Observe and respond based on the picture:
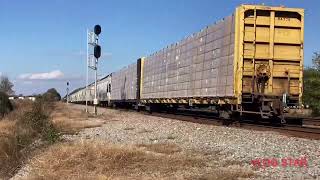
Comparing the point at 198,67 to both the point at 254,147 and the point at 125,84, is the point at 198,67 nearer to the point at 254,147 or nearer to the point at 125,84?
the point at 254,147

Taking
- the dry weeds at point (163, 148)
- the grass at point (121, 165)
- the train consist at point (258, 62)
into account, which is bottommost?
the grass at point (121, 165)

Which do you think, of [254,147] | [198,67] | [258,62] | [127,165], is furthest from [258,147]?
[198,67]

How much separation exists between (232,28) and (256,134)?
194 inches

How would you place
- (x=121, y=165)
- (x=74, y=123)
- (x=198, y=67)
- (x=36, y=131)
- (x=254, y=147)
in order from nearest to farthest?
(x=121, y=165) → (x=254, y=147) → (x=36, y=131) → (x=198, y=67) → (x=74, y=123)

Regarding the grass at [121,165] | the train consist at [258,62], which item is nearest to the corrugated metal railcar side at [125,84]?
the train consist at [258,62]

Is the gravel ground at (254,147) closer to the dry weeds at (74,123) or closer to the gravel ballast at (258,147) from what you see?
the gravel ballast at (258,147)

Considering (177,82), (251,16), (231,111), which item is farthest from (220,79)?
(177,82)

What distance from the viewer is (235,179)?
27.7ft

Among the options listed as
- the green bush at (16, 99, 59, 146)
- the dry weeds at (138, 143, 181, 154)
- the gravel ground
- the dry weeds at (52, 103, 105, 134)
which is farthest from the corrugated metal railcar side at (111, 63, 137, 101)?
the dry weeds at (138, 143, 181, 154)

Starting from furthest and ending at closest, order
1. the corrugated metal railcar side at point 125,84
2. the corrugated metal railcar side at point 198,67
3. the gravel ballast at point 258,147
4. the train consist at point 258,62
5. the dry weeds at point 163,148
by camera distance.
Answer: the corrugated metal railcar side at point 125,84 → the corrugated metal railcar side at point 198,67 → the train consist at point 258,62 → the dry weeds at point 163,148 → the gravel ballast at point 258,147

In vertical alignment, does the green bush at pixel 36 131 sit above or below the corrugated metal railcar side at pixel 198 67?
below

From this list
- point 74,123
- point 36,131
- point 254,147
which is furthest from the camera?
point 74,123

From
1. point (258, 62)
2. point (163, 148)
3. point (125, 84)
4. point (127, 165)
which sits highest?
point (125, 84)

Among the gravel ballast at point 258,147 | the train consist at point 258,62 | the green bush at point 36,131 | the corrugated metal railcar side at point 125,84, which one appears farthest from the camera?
the corrugated metal railcar side at point 125,84
